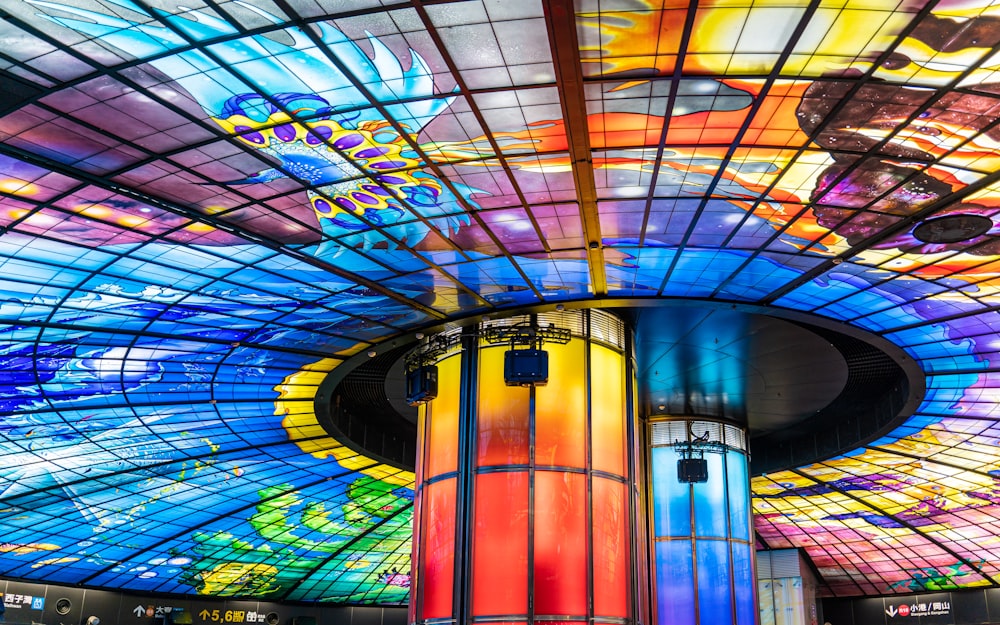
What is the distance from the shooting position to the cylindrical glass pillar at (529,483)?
25656 mm

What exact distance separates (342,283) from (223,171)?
7721 mm

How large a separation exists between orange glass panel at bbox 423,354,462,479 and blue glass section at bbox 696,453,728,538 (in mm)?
17247

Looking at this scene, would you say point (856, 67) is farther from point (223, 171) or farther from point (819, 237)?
point (223, 171)

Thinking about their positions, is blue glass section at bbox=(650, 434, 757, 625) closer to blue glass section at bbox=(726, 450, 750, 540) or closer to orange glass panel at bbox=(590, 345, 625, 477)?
blue glass section at bbox=(726, 450, 750, 540)

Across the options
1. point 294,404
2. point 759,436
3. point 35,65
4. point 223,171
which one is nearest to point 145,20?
→ point 35,65

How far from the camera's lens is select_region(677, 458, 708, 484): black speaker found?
4041cm

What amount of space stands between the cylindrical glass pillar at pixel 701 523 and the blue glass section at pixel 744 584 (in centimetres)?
5

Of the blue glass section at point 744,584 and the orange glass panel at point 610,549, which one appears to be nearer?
the orange glass panel at point 610,549

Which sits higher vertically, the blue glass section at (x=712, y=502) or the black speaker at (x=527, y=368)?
the black speaker at (x=527, y=368)

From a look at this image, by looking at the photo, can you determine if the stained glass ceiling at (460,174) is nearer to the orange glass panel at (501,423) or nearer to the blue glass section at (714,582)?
the orange glass panel at (501,423)

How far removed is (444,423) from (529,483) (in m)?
3.96

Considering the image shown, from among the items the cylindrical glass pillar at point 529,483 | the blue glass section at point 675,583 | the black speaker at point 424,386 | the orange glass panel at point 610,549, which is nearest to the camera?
the cylindrical glass pillar at point 529,483

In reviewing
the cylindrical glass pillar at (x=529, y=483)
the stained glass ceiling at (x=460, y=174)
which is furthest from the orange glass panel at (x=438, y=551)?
the stained glass ceiling at (x=460, y=174)

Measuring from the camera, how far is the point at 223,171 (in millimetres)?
19859
